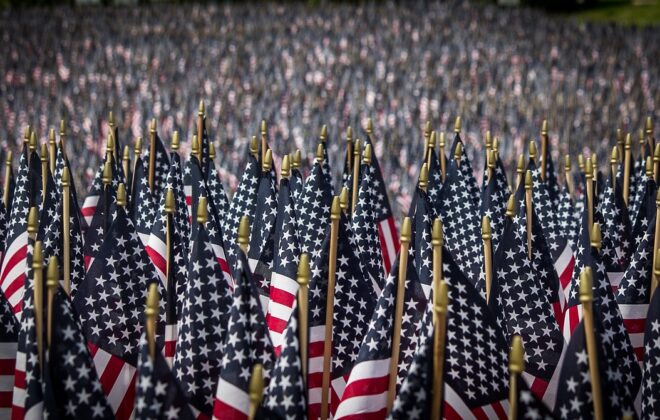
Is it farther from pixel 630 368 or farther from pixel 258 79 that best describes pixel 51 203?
pixel 258 79

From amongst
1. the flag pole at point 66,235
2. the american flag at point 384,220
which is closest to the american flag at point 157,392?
the flag pole at point 66,235

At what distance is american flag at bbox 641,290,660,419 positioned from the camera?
193 inches

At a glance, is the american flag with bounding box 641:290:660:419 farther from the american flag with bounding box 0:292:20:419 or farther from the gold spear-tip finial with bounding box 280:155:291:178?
the american flag with bounding box 0:292:20:419

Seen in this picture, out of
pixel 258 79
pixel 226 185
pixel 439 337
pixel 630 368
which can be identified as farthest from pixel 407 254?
pixel 258 79

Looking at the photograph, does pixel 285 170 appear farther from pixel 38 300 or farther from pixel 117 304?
pixel 38 300

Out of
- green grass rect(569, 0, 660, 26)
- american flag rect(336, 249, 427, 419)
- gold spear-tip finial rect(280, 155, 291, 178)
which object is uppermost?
green grass rect(569, 0, 660, 26)

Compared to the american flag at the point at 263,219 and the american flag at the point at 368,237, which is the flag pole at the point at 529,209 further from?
the american flag at the point at 263,219

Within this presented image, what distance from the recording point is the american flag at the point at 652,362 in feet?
16.1

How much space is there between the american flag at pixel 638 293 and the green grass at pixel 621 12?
92.0ft

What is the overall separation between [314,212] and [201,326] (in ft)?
5.39

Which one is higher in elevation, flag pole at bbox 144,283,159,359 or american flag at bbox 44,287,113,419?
flag pole at bbox 144,283,159,359

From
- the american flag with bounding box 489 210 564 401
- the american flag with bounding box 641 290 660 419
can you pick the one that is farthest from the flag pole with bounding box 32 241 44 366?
the american flag with bounding box 641 290 660 419

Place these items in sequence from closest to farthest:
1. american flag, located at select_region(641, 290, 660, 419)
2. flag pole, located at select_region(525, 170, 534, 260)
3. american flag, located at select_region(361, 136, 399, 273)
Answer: american flag, located at select_region(641, 290, 660, 419) < flag pole, located at select_region(525, 170, 534, 260) < american flag, located at select_region(361, 136, 399, 273)

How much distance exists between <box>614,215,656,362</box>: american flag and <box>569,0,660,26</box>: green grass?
28050mm
